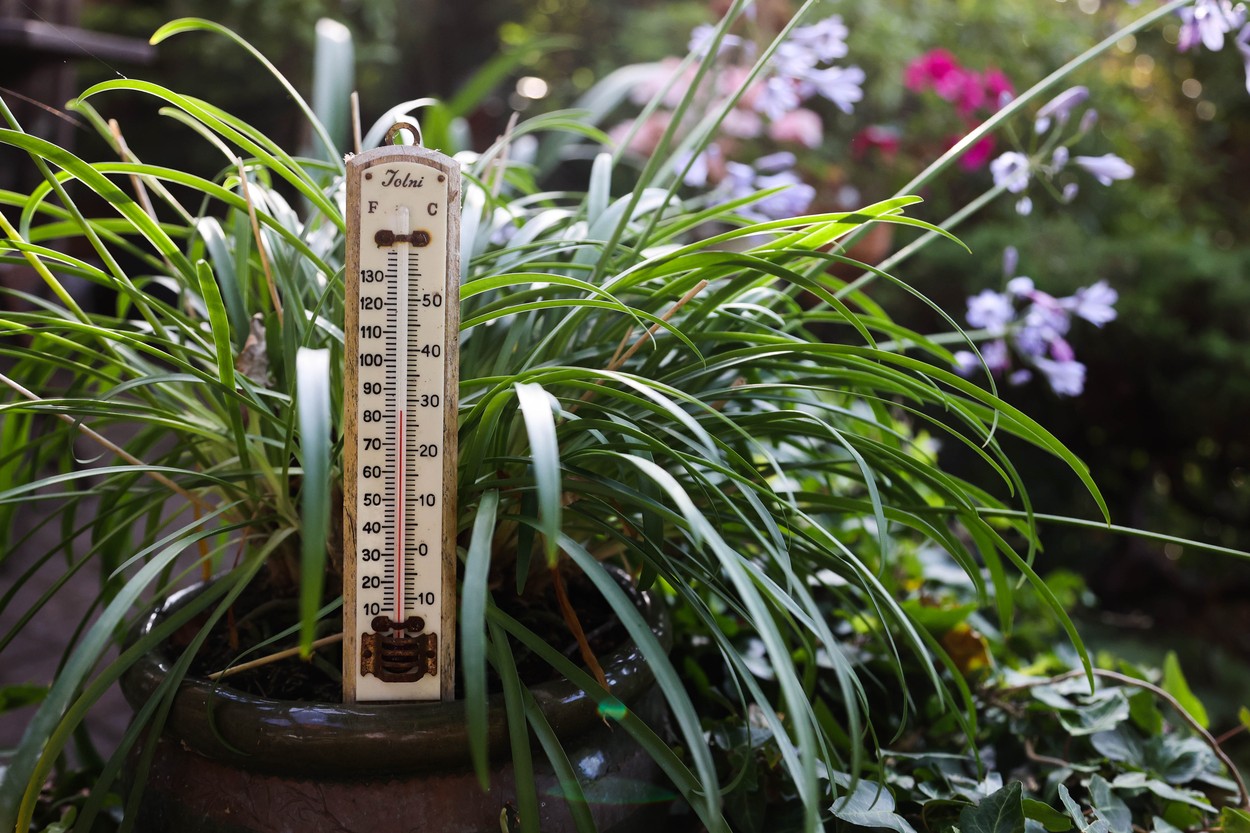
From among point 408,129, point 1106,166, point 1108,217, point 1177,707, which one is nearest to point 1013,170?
point 1106,166

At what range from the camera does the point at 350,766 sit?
0.56 meters

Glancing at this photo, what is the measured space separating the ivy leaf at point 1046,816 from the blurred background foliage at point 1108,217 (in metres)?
1.07

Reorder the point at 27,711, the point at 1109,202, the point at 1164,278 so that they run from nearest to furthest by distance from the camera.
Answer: the point at 27,711 < the point at 1164,278 < the point at 1109,202

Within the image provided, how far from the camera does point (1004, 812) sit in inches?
25.6

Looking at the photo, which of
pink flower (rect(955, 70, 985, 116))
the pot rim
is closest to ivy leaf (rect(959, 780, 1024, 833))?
the pot rim

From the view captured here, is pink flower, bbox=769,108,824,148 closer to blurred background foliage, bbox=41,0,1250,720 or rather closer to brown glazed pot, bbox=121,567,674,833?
blurred background foliage, bbox=41,0,1250,720

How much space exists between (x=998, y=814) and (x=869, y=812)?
0.30 feet

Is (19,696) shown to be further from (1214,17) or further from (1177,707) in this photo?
(1214,17)

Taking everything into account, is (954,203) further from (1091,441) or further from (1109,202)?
(1091,441)

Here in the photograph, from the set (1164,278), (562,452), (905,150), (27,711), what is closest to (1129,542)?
(1164,278)

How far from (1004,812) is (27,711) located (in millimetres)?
1396

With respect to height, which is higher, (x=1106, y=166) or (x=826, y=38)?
(x=826, y=38)

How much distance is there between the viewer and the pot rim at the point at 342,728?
552 mm

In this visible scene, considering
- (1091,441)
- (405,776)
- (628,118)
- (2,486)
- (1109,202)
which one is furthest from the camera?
(628,118)
